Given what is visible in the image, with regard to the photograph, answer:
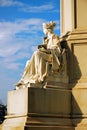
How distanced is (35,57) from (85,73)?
74.4 inches

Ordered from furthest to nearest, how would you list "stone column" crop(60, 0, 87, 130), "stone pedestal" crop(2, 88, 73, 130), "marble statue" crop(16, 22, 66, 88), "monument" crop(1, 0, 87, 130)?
"stone column" crop(60, 0, 87, 130) → "marble statue" crop(16, 22, 66, 88) → "monument" crop(1, 0, 87, 130) → "stone pedestal" crop(2, 88, 73, 130)

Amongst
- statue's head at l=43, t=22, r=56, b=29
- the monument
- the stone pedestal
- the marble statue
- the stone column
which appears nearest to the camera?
the stone pedestal

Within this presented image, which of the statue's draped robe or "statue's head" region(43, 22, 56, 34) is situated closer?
the statue's draped robe

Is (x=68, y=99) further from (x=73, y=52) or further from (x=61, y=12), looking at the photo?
(x=61, y=12)

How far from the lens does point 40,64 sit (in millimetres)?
15703

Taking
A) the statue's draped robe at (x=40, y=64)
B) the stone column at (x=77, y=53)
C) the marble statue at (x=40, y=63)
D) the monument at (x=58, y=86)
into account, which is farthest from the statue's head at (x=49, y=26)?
the statue's draped robe at (x=40, y=64)

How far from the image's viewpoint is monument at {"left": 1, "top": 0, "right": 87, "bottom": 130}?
48.9 ft

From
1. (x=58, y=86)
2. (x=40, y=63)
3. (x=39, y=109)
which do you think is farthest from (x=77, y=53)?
(x=39, y=109)

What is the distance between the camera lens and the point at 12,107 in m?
15.7

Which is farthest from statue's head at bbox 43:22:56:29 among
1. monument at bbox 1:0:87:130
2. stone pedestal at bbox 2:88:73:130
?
stone pedestal at bbox 2:88:73:130

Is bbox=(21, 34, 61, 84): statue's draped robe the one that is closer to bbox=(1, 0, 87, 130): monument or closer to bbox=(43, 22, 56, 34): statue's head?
bbox=(1, 0, 87, 130): monument

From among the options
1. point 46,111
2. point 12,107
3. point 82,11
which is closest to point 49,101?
point 46,111

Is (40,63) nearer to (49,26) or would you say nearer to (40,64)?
(40,64)

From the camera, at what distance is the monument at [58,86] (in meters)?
14.9
